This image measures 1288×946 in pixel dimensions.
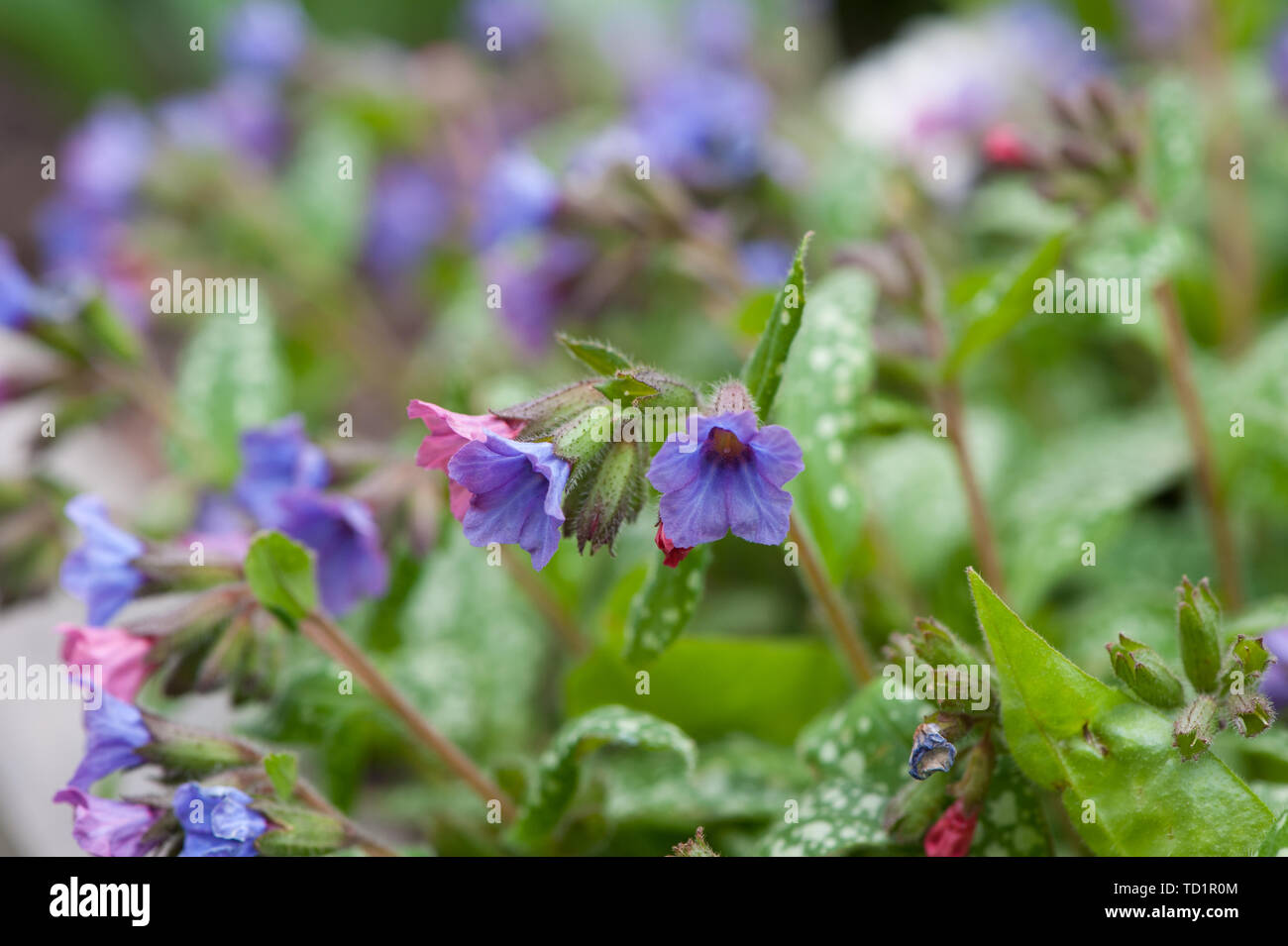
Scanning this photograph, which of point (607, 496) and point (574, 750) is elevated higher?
point (607, 496)

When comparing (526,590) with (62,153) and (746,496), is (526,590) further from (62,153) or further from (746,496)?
(62,153)

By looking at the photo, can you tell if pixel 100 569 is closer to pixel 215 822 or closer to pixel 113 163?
pixel 215 822

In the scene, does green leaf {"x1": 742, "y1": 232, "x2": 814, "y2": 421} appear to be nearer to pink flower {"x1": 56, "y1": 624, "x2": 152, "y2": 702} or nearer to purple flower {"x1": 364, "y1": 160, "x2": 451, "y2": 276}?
pink flower {"x1": 56, "y1": 624, "x2": 152, "y2": 702}

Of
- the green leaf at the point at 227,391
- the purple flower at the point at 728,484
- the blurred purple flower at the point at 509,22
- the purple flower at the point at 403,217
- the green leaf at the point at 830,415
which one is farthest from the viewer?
the blurred purple flower at the point at 509,22

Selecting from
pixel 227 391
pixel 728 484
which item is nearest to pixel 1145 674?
pixel 728 484

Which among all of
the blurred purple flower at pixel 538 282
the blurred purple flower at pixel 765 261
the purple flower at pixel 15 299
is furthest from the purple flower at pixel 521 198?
the purple flower at pixel 15 299

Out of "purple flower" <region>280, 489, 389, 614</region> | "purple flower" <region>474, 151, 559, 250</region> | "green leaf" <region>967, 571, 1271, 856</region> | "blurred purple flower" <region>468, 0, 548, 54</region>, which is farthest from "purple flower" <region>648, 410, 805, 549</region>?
"blurred purple flower" <region>468, 0, 548, 54</region>

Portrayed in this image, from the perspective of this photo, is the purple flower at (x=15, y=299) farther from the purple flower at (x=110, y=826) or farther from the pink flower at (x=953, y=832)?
the pink flower at (x=953, y=832)

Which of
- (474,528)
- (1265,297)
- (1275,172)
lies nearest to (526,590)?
(474,528)
